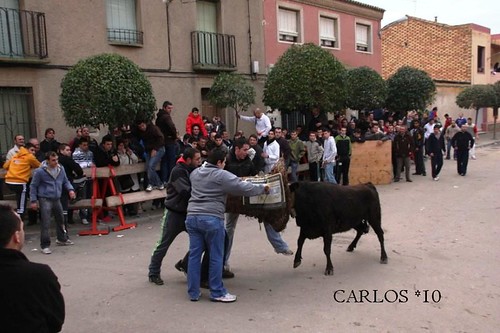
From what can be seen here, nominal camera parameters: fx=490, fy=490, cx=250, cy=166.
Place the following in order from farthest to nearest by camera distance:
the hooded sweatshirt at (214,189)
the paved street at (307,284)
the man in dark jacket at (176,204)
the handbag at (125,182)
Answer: the handbag at (125,182) → the man in dark jacket at (176,204) → the hooded sweatshirt at (214,189) → the paved street at (307,284)

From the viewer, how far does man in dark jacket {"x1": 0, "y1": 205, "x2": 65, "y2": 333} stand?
99.0 inches

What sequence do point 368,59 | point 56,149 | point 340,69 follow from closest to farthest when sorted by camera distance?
point 56,149
point 340,69
point 368,59

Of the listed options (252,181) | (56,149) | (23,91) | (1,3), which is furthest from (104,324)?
(1,3)

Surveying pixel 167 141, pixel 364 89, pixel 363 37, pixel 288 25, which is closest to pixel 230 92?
pixel 167 141

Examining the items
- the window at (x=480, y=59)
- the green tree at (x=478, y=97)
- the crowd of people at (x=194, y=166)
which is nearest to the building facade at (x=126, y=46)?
the crowd of people at (x=194, y=166)

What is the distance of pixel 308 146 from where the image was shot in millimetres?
13523

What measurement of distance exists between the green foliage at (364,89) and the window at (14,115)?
11137mm

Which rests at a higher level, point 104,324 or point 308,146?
point 308,146

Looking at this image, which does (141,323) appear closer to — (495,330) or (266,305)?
(266,305)

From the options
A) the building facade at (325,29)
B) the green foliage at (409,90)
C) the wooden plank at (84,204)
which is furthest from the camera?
the green foliage at (409,90)

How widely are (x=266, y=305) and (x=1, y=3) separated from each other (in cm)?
989

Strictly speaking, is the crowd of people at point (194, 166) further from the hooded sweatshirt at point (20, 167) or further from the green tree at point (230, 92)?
the green tree at point (230, 92)

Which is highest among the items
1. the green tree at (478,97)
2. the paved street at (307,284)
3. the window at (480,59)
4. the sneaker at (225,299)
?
the window at (480,59)

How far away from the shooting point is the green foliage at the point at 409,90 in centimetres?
1955
